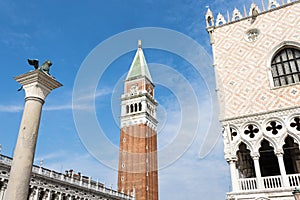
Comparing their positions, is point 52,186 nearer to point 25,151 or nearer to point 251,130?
point 251,130

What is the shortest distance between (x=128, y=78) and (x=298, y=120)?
48.9m

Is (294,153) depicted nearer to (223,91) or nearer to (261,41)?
(223,91)

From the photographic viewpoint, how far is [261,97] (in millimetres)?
14734

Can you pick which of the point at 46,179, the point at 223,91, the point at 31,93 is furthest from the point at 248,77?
the point at 46,179

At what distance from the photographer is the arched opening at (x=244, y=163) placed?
14.9 meters

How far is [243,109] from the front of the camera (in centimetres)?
1488

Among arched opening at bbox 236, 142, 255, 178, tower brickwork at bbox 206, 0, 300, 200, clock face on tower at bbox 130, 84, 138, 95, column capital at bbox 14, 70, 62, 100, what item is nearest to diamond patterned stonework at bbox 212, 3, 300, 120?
tower brickwork at bbox 206, 0, 300, 200

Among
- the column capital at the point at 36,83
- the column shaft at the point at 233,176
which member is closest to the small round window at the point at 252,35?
the column shaft at the point at 233,176

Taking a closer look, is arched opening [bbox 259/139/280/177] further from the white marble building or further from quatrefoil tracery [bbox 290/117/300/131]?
the white marble building

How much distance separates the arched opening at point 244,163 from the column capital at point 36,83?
1115 centimetres

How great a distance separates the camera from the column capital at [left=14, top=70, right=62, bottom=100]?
22.6ft

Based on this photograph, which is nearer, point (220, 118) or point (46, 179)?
point (220, 118)

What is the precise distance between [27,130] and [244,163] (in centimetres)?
1249

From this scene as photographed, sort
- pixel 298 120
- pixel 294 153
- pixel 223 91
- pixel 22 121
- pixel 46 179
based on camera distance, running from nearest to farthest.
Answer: pixel 22 121 → pixel 298 120 → pixel 294 153 → pixel 223 91 → pixel 46 179
